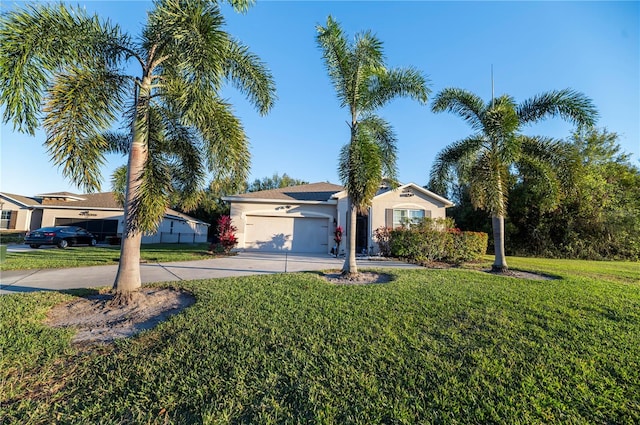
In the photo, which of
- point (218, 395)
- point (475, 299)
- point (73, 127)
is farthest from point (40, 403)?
point (475, 299)

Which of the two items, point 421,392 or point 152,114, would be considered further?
point 152,114

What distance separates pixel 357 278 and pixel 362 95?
16.6ft

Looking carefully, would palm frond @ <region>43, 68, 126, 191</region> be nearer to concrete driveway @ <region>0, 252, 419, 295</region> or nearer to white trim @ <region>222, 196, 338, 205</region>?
concrete driveway @ <region>0, 252, 419, 295</region>

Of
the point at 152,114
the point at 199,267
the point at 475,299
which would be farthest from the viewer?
the point at 199,267

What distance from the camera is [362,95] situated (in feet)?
25.1

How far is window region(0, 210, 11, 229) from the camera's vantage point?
806 inches

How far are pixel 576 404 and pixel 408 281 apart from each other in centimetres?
455

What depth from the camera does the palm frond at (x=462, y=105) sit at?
9.25 m

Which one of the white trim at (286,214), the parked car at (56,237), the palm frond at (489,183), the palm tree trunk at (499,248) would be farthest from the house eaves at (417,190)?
the parked car at (56,237)

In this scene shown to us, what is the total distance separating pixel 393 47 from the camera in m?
8.23

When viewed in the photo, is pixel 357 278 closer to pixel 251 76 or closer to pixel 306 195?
pixel 251 76

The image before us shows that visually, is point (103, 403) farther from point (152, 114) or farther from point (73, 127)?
point (152, 114)

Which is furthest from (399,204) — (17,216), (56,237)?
(17,216)

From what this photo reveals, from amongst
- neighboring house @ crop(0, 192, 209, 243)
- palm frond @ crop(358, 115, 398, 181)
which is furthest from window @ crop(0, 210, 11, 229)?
palm frond @ crop(358, 115, 398, 181)
